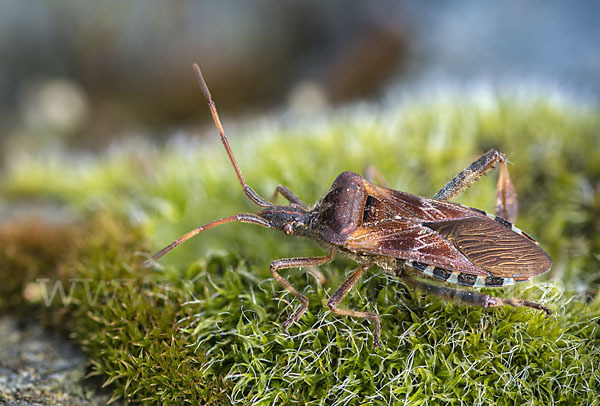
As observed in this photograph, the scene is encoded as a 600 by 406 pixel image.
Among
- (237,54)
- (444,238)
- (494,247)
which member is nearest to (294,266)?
(444,238)

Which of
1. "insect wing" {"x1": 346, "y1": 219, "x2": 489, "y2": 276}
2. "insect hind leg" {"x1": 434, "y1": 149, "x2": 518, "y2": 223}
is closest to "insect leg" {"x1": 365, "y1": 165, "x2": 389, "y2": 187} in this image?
"insect hind leg" {"x1": 434, "y1": 149, "x2": 518, "y2": 223}

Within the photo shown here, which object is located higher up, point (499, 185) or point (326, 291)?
point (499, 185)

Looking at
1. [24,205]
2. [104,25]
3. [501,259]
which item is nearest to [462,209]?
[501,259]

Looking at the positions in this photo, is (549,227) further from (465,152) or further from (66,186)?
(66,186)

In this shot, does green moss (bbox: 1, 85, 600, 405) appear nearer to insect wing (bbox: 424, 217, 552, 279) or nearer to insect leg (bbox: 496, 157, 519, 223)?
insect wing (bbox: 424, 217, 552, 279)

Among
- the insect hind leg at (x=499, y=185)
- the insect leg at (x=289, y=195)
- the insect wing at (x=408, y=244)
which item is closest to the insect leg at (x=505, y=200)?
the insect hind leg at (x=499, y=185)

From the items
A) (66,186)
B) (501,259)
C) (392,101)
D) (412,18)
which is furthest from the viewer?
(412,18)

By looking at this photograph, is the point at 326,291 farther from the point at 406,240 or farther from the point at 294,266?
the point at 406,240
